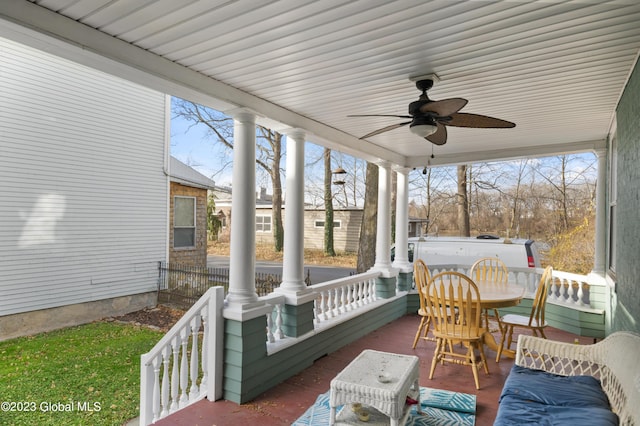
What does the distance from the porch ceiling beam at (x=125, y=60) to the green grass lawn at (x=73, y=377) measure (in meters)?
3.33

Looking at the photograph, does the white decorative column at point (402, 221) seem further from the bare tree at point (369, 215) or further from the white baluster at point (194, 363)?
the white baluster at point (194, 363)

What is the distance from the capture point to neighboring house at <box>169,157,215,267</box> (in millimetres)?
9227


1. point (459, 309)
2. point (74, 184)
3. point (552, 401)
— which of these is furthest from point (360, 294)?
point (74, 184)

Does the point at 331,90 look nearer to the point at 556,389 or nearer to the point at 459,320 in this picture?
the point at 459,320

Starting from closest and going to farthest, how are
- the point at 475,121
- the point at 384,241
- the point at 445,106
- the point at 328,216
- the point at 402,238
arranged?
the point at 445,106
the point at 475,121
the point at 384,241
the point at 402,238
the point at 328,216

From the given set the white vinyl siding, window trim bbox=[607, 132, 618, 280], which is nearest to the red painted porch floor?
window trim bbox=[607, 132, 618, 280]

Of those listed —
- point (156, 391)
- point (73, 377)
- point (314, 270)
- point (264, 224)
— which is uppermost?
point (264, 224)

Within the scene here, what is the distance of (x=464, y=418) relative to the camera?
2.93 m

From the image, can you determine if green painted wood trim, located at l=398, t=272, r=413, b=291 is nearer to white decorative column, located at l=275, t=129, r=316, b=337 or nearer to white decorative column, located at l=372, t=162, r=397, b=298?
white decorative column, located at l=372, t=162, r=397, b=298

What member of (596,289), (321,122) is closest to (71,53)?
(321,122)

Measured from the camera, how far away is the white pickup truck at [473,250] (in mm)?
7035

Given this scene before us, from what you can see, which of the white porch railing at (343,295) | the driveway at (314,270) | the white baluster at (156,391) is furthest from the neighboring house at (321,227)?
the white baluster at (156,391)

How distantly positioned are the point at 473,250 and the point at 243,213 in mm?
5674

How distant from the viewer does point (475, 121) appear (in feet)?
9.91
